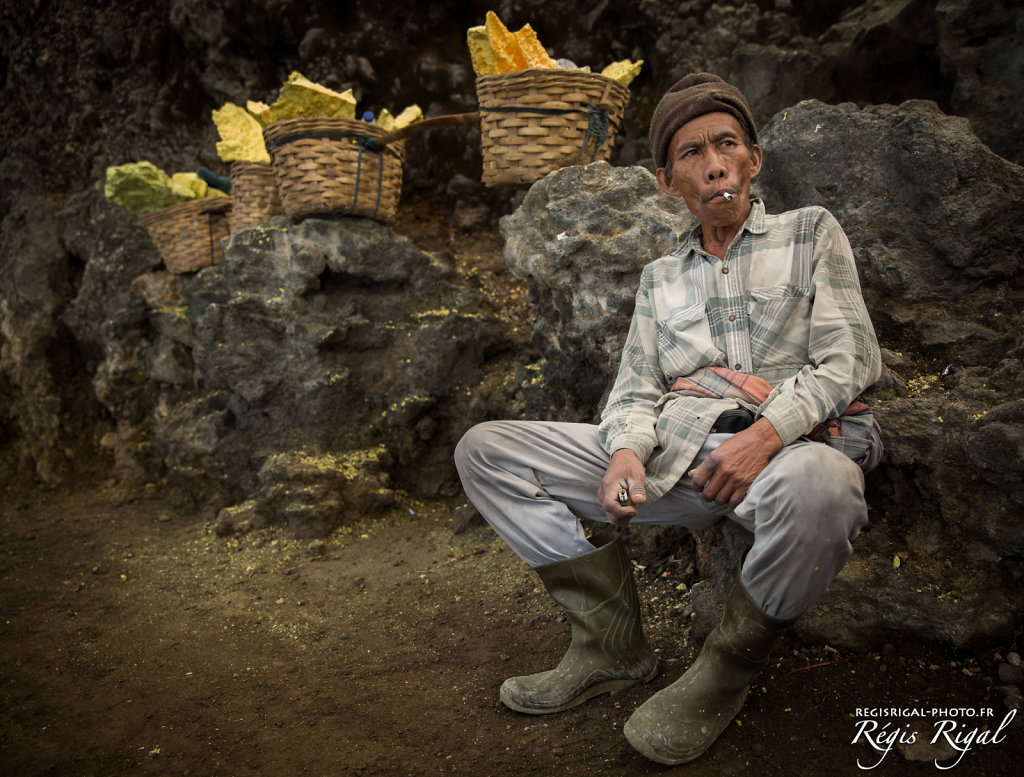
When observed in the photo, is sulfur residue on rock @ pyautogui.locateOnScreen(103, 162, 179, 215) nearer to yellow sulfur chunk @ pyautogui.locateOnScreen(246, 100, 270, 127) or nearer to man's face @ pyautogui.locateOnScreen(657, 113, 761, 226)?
yellow sulfur chunk @ pyautogui.locateOnScreen(246, 100, 270, 127)

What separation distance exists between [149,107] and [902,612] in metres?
6.34

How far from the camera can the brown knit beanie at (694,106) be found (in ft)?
6.67

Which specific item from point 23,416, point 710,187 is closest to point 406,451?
point 710,187

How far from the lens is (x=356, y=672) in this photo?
2.31 m

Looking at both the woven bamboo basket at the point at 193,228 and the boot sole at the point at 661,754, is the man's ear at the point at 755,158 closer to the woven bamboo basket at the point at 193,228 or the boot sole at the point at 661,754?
the boot sole at the point at 661,754

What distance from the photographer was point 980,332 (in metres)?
2.16

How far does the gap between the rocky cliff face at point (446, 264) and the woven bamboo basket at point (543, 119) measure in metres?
0.22

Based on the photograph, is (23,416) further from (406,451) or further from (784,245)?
(784,245)

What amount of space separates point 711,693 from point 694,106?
63.5 inches

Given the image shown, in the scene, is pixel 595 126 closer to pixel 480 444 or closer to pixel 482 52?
pixel 482 52

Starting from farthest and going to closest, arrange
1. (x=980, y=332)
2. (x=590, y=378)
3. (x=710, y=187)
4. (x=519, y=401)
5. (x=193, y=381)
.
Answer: (x=193, y=381)
(x=519, y=401)
(x=590, y=378)
(x=980, y=332)
(x=710, y=187)

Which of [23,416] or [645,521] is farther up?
[645,521]
